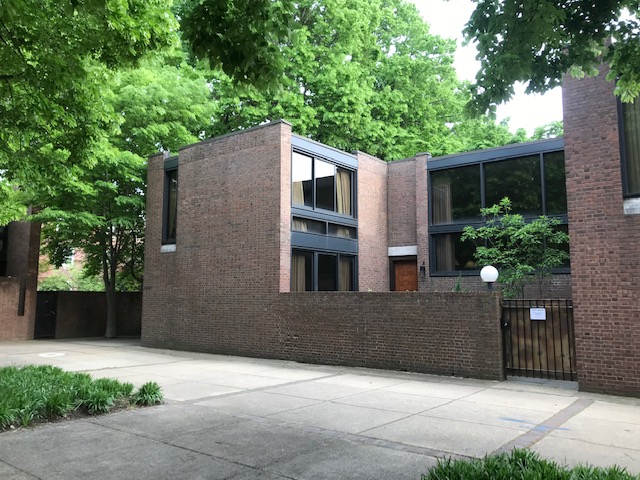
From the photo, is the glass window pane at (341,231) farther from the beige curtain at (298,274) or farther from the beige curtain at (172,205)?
the beige curtain at (172,205)

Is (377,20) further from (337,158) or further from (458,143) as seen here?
(337,158)

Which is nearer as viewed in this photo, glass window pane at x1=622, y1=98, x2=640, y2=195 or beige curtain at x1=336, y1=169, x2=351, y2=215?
glass window pane at x1=622, y1=98, x2=640, y2=195

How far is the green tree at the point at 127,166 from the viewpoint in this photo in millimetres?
17484

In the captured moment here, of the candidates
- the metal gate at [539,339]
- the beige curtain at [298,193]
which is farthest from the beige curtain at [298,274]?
the metal gate at [539,339]

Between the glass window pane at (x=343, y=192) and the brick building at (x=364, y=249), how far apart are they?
0.23 ft

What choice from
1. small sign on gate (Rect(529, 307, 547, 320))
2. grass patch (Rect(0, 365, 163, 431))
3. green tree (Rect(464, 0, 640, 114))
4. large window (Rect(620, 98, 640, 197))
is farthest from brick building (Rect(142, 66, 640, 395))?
grass patch (Rect(0, 365, 163, 431))

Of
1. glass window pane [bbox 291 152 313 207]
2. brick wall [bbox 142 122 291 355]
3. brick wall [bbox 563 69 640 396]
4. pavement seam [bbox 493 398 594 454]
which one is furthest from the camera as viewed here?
glass window pane [bbox 291 152 313 207]

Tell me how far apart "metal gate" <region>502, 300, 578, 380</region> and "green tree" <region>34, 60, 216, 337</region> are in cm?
1224

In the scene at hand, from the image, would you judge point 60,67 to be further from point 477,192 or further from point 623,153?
point 477,192

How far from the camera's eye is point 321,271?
16406mm

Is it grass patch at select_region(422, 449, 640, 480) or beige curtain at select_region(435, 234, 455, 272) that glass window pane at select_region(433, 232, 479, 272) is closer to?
beige curtain at select_region(435, 234, 455, 272)

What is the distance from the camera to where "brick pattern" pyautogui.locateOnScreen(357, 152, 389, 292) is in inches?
719

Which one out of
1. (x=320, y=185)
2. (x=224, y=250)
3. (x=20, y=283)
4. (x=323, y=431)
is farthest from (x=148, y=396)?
(x=20, y=283)

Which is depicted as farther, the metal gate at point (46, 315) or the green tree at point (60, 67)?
the metal gate at point (46, 315)
